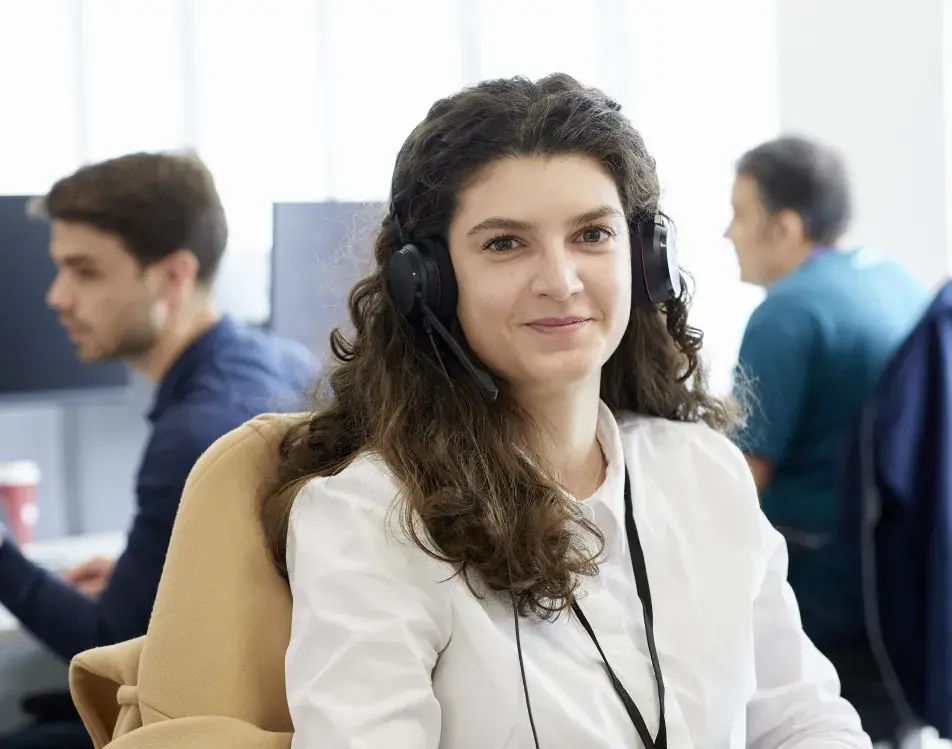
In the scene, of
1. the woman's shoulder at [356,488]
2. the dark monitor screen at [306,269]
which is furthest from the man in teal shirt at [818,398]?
the woman's shoulder at [356,488]

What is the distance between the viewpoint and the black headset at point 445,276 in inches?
44.0

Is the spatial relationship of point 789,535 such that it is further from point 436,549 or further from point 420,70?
point 420,70

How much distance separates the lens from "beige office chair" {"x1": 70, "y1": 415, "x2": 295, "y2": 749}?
1.02 meters

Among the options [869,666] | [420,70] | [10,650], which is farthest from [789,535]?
[420,70]

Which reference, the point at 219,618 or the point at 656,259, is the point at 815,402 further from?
the point at 219,618

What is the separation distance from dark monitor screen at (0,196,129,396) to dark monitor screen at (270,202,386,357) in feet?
1.95

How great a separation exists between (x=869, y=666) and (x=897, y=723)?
0.12 meters

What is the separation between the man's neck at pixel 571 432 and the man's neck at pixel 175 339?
916 mm

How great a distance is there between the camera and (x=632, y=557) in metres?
1.15

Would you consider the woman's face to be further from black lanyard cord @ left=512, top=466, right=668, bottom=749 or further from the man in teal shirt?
the man in teal shirt

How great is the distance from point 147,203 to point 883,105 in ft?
8.53

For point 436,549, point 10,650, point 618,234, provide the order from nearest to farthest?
point 436,549 → point 618,234 → point 10,650

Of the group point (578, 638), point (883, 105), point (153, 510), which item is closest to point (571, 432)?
point (578, 638)

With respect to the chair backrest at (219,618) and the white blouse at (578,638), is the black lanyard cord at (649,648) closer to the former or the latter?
the white blouse at (578,638)
